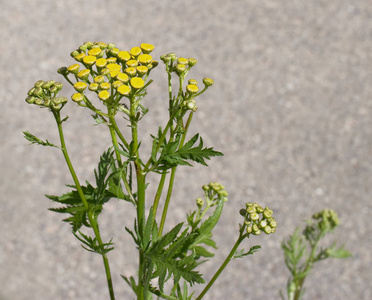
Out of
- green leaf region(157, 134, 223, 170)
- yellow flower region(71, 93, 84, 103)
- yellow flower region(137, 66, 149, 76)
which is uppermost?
yellow flower region(137, 66, 149, 76)

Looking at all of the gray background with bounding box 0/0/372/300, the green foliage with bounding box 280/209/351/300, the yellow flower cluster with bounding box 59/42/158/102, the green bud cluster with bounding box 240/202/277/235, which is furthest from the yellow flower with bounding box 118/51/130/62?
the gray background with bounding box 0/0/372/300

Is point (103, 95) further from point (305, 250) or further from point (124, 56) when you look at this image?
point (305, 250)

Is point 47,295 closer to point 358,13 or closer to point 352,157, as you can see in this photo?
point 352,157

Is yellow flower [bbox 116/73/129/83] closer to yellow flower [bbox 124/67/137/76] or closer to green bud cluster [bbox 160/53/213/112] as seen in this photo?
yellow flower [bbox 124/67/137/76]

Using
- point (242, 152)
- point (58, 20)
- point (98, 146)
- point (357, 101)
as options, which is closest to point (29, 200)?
point (98, 146)

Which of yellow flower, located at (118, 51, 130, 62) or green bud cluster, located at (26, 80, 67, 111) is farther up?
yellow flower, located at (118, 51, 130, 62)

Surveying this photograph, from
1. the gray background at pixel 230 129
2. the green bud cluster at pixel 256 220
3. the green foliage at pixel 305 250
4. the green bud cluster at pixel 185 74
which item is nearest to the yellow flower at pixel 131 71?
the green bud cluster at pixel 185 74
